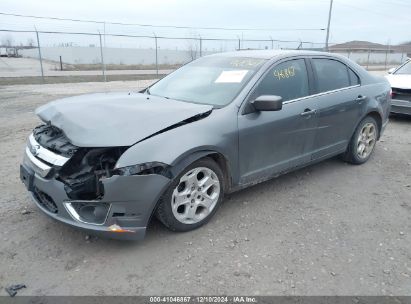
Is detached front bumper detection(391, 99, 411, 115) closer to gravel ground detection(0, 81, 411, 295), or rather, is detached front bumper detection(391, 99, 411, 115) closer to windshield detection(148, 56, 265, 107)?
gravel ground detection(0, 81, 411, 295)

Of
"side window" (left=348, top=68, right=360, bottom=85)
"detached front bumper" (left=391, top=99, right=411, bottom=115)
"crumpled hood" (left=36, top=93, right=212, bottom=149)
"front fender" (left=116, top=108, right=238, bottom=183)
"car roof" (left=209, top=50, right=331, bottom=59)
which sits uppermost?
"car roof" (left=209, top=50, right=331, bottom=59)

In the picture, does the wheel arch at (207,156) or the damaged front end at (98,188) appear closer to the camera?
the damaged front end at (98,188)

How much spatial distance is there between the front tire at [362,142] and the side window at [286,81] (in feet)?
4.42

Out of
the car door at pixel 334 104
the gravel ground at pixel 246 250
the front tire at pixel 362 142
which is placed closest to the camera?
the gravel ground at pixel 246 250

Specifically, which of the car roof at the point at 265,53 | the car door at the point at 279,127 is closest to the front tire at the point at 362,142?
the car door at the point at 279,127

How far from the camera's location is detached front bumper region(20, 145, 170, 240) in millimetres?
2930

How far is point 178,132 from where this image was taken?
A: 3.22 m

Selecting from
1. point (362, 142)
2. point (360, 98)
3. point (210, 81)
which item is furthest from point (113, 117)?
point (362, 142)

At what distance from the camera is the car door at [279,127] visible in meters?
3.76

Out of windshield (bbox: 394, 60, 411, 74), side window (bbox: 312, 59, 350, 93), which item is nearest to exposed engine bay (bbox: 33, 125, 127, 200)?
side window (bbox: 312, 59, 350, 93)

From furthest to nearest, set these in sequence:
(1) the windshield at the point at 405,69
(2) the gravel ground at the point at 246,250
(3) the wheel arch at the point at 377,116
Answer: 1. (1) the windshield at the point at 405,69
2. (3) the wheel arch at the point at 377,116
3. (2) the gravel ground at the point at 246,250

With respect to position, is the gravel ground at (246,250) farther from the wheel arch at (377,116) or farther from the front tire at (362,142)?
the wheel arch at (377,116)

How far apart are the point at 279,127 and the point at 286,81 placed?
58cm

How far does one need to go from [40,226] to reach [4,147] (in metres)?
3.01
